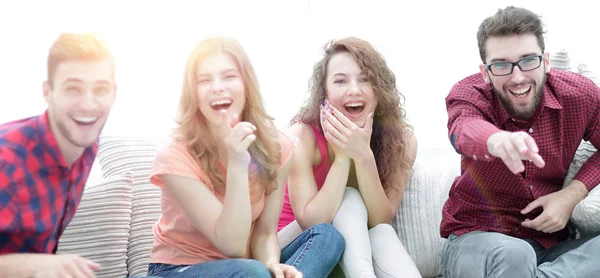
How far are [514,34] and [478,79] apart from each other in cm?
17

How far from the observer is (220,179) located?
1.49m

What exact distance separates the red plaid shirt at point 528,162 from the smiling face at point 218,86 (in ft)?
1.83

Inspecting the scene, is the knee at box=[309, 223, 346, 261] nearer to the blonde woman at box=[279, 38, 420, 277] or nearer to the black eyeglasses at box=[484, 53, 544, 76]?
the blonde woman at box=[279, 38, 420, 277]

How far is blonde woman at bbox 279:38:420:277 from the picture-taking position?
1679 millimetres

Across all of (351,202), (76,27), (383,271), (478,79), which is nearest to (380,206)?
(351,202)

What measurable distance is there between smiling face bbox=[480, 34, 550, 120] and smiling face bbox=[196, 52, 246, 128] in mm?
645

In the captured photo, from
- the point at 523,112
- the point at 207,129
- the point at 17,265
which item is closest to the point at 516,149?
the point at 523,112

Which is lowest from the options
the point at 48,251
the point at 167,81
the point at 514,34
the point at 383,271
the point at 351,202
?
the point at 383,271

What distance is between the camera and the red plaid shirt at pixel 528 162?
1.70 meters

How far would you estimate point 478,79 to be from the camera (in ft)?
5.83

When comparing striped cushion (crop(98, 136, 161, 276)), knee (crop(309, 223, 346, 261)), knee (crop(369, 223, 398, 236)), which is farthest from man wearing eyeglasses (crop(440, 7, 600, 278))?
Result: striped cushion (crop(98, 136, 161, 276))

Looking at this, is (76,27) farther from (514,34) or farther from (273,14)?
(514,34)

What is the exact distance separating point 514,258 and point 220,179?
0.66 m

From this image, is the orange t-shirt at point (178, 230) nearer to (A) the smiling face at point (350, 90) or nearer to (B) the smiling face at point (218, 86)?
(B) the smiling face at point (218, 86)
